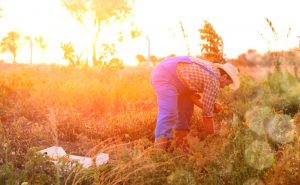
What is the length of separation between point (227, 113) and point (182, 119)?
5.27ft

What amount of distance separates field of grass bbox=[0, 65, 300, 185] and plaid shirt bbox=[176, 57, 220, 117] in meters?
0.32

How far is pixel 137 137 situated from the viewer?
665cm

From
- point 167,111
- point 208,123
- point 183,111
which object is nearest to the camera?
point 208,123

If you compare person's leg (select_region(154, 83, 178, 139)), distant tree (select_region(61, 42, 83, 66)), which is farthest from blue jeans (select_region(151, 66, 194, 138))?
distant tree (select_region(61, 42, 83, 66))

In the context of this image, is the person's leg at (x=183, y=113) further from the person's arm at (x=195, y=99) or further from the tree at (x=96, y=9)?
the tree at (x=96, y=9)

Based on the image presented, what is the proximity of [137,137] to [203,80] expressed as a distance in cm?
157

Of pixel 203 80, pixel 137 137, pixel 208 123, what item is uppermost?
pixel 203 80

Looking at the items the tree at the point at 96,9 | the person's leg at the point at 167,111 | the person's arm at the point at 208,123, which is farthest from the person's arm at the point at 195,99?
the tree at the point at 96,9

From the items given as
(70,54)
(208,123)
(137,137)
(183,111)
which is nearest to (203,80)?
(208,123)

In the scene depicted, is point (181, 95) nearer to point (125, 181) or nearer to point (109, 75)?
point (125, 181)

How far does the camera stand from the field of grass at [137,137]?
4004mm

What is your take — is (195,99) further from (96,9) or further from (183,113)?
(96,9)

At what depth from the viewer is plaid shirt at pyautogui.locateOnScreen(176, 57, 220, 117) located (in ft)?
17.3

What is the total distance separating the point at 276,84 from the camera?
Answer: 890 cm
